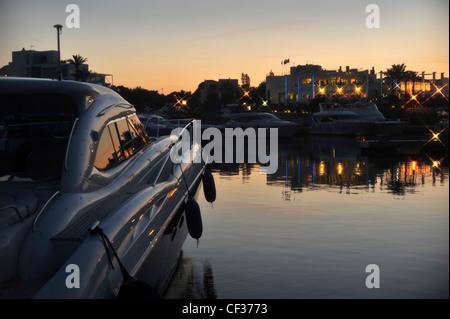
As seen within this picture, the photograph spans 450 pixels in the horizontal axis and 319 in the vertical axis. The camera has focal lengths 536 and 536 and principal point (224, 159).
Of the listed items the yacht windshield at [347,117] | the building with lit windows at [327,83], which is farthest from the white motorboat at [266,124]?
the building with lit windows at [327,83]

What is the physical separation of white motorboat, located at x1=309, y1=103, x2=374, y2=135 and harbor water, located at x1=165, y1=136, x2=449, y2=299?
78.9 feet

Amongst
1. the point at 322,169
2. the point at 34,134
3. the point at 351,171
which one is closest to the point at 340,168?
the point at 322,169

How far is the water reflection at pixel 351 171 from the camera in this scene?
52.7 feet

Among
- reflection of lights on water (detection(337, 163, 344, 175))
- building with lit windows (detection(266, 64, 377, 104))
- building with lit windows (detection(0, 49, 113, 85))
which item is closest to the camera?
reflection of lights on water (detection(337, 163, 344, 175))

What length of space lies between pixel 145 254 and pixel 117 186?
1.04 m

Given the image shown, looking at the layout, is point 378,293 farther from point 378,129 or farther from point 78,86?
point 378,129

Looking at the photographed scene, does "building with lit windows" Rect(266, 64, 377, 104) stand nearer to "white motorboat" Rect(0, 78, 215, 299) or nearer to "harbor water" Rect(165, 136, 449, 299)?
"harbor water" Rect(165, 136, 449, 299)

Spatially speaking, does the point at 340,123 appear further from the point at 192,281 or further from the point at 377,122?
the point at 192,281

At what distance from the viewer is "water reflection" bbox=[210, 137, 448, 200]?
52.7 feet

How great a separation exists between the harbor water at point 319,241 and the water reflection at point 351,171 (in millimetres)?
99

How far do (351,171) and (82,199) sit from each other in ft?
53.0

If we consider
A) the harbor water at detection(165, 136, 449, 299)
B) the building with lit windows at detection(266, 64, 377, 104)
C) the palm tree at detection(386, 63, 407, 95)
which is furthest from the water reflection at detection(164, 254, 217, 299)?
the building with lit windows at detection(266, 64, 377, 104)

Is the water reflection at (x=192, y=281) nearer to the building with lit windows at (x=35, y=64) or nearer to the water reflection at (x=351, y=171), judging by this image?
the water reflection at (x=351, y=171)
